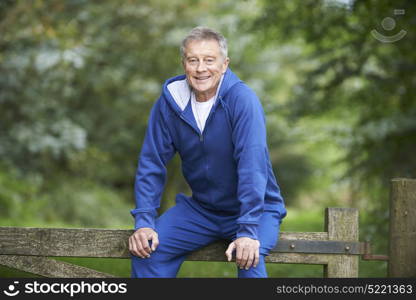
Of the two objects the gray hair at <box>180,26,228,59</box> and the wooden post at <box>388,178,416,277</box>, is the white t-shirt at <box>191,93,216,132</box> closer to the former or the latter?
the gray hair at <box>180,26,228,59</box>

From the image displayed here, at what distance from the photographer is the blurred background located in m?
6.83

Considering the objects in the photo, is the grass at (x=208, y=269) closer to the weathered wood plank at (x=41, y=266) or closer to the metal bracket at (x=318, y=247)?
the weathered wood plank at (x=41, y=266)

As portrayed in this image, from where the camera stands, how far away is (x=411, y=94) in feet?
23.7

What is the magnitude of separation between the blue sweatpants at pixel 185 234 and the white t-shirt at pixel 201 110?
0.42 meters

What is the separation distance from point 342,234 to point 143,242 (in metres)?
0.99

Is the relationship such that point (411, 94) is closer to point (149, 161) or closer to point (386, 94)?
point (386, 94)

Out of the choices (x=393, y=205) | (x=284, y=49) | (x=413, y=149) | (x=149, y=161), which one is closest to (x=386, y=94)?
(x=413, y=149)

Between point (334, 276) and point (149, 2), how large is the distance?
9407 mm

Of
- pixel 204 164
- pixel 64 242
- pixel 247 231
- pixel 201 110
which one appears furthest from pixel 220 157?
pixel 64 242

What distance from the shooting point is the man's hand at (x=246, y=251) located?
101 inches

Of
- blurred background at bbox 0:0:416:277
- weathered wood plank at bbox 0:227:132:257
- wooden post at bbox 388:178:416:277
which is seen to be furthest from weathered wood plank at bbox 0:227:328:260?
wooden post at bbox 388:178:416:277

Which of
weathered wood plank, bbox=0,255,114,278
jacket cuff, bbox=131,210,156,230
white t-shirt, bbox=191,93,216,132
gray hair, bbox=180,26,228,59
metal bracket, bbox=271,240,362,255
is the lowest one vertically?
weathered wood plank, bbox=0,255,114,278

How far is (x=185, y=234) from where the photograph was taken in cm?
281

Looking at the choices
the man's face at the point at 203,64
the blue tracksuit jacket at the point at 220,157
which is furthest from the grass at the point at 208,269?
the man's face at the point at 203,64
